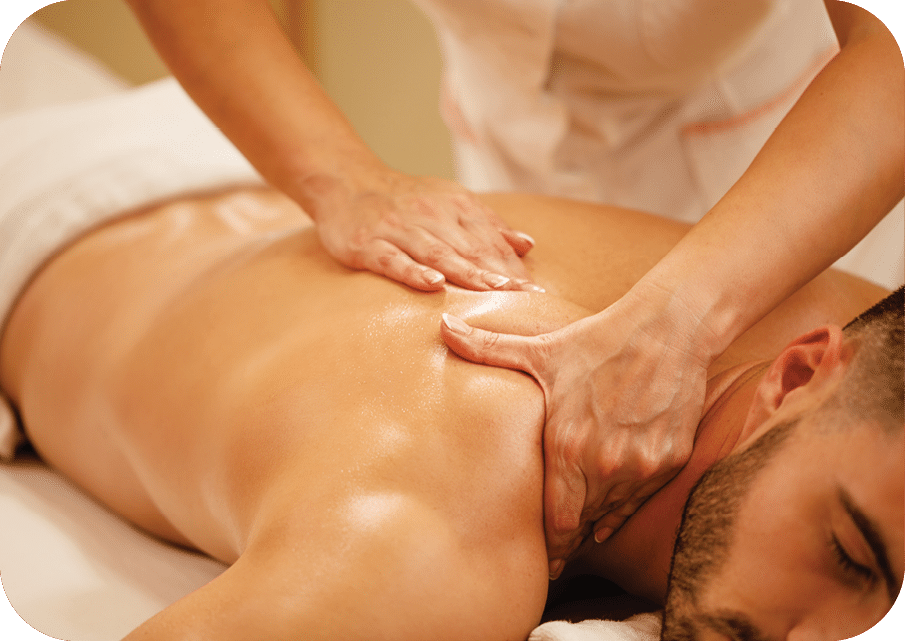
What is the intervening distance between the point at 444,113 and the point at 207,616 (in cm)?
141

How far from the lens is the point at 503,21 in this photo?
1220mm

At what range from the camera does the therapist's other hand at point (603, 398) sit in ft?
2.35

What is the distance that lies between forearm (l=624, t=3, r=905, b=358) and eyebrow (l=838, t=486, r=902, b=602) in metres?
0.18

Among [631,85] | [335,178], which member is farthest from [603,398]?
[631,85]

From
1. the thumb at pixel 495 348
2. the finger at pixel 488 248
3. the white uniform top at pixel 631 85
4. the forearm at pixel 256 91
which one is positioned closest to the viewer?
the thumb at pixel 495 348

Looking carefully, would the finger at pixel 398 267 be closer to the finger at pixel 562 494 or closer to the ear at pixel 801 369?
the finger at pixel 562 494

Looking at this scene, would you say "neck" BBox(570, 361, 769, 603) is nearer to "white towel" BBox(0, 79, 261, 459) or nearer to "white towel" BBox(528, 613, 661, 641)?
"white towel" BBox(528, 613, 661, 641)

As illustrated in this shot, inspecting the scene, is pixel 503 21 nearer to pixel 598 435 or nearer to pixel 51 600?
pixel 598 435

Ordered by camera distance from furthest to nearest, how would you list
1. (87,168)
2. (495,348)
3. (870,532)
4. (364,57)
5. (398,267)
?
(364,57) → (87,168) → (398,267) → (495,348) → (870,532)

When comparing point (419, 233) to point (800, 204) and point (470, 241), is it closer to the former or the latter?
point (470, 241)

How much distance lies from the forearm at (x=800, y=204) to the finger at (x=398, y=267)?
23 cm

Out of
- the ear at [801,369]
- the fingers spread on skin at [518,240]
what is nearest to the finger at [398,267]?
the fingers spread on skin at [518,240]

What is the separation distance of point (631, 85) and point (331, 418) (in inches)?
36.3

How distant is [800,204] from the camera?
0.79 metres
